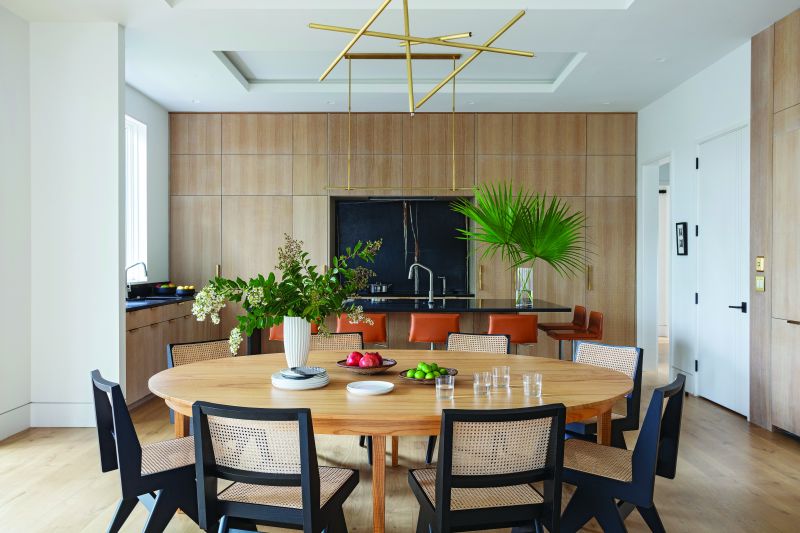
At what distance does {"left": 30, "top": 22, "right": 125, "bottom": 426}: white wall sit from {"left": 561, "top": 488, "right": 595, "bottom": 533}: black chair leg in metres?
3.34

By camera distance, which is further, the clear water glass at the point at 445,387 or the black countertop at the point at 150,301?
the black countertop at the point at 150,301

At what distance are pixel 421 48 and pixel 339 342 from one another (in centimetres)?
280

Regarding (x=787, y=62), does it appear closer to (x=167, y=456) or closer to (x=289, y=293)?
(x=289, y=293)

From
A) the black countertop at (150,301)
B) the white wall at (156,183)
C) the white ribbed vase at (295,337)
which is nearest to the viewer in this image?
the white ribbed vase at (295,337)

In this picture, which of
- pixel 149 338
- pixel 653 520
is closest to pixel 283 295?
pixel 653 520

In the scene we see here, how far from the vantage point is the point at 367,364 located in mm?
2600

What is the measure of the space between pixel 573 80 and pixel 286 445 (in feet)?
16.4

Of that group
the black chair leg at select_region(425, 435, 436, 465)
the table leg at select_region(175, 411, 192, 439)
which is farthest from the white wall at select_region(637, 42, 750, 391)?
the table leg at select_region(175, 411, 192, 439)

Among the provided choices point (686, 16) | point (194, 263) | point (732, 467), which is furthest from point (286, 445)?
point (194, 263)

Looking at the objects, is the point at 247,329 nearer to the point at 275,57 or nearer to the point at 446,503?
the point at 446,503

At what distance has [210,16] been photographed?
4.14m

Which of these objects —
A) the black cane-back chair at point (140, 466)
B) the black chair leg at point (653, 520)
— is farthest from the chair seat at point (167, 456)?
the black chair leg at point (653, 520)

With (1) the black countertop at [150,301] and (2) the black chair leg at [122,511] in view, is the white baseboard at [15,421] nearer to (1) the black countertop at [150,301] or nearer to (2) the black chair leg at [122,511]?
(1) the black countertop at [150,301]

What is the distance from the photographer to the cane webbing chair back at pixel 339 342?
3.63m
